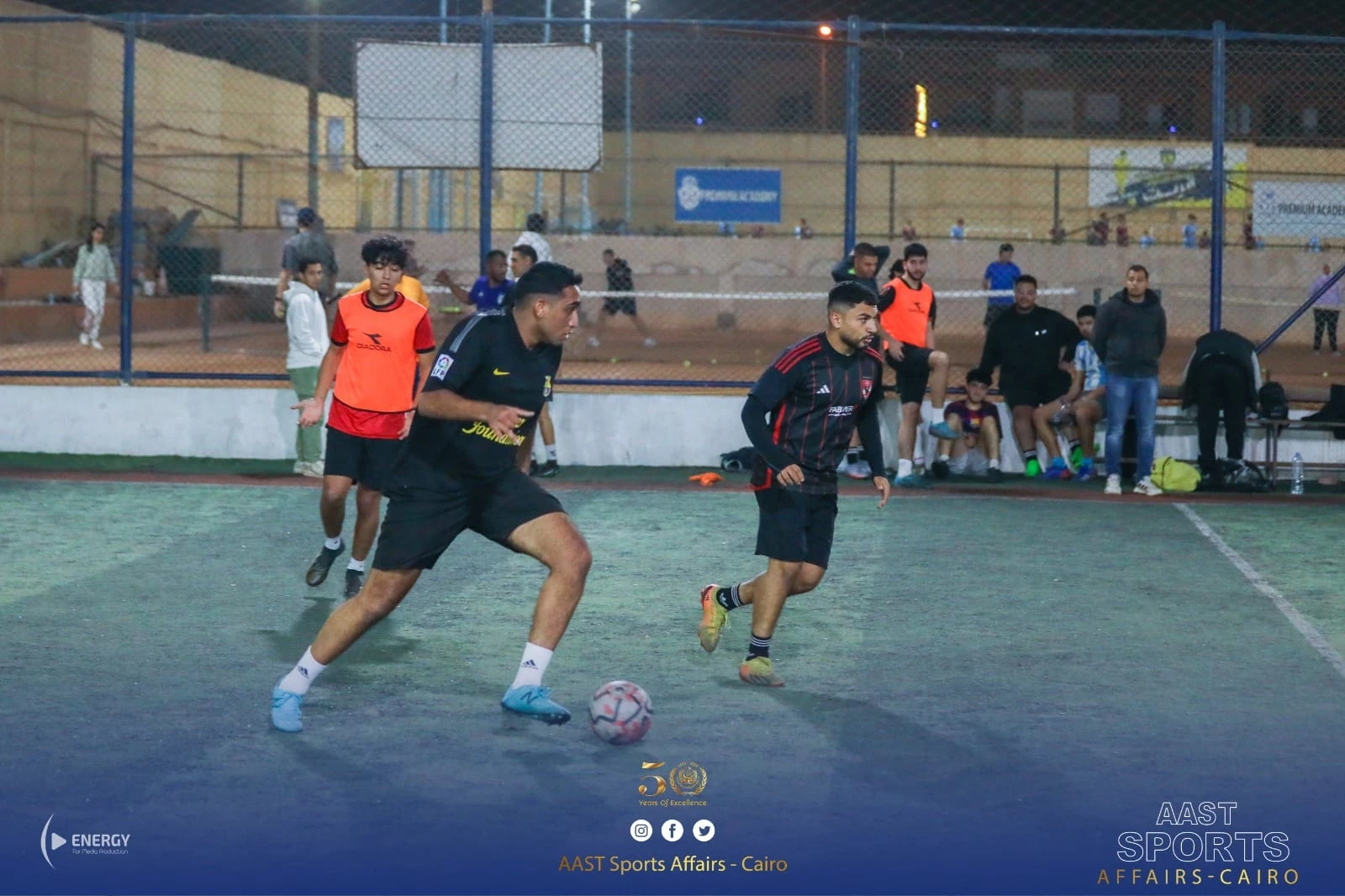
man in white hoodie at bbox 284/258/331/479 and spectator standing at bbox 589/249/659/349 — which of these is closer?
man in white hoodie at bbox 284/258/331/479

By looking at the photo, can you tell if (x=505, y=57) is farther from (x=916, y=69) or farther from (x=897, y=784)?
(x=916, y=69)

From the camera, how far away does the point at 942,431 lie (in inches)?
566

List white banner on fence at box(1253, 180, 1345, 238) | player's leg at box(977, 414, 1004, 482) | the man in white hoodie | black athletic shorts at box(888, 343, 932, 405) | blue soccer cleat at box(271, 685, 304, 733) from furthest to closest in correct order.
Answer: white banner on fence at box(1253, 180, 1345, 238) → player's leg at box(977, 414, 1004, 482) → black athletic shorts at box(888, 343, 932, 405) → the man in white hoodie → blue soccer cleat at box(271, 685, 304, 733)

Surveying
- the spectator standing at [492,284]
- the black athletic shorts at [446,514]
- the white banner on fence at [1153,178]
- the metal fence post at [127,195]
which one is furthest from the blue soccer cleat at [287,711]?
the white banner on fence at [1153,178]

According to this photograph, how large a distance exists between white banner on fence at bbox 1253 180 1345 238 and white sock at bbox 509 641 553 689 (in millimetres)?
11999

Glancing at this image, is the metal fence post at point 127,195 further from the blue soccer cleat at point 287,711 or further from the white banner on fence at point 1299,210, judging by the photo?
the white banner on fence at point 1299,210

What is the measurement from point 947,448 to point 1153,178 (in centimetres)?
2842

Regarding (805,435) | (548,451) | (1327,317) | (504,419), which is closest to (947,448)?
(548,451)

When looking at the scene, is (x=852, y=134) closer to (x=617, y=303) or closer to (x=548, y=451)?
(x=548, y=451)

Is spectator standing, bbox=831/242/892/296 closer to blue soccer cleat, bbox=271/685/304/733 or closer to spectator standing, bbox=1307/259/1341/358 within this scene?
blue soccer cleat, bbox=271/685/304/733

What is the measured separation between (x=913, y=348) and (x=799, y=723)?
7.92m

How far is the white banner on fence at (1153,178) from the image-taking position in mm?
39250

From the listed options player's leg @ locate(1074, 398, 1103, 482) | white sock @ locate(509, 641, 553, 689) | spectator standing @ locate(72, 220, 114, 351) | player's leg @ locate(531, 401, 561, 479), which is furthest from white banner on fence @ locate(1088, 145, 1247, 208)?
white sock @ locate(509, 641, 553, 689)

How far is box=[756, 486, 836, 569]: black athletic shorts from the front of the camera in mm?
7121
